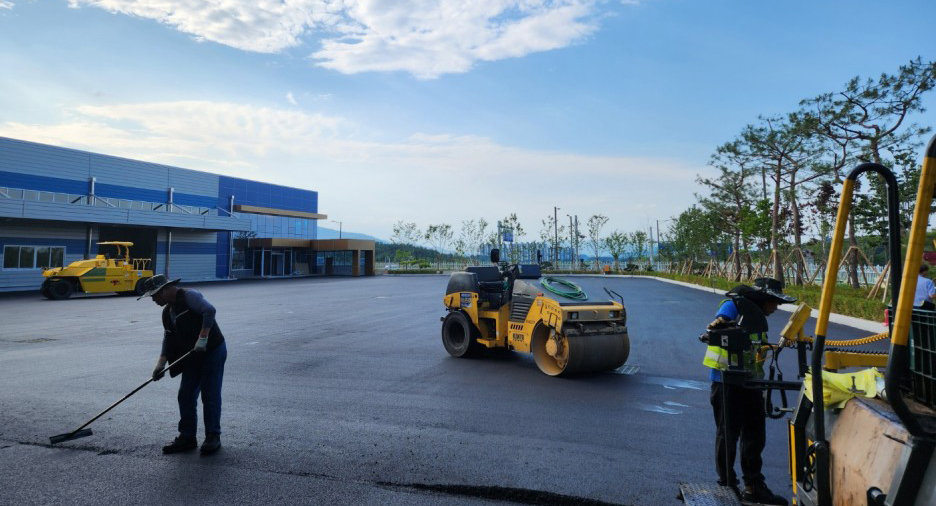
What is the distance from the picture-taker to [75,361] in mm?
8875

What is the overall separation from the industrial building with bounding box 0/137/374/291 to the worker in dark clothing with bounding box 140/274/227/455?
27.4 m

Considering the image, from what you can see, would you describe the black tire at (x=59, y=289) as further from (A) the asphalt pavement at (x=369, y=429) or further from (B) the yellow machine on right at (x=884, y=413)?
(B) the yellow machine on right at (x=884, y=413)

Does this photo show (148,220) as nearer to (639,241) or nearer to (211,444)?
(211,444)

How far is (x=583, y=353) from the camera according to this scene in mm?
7316

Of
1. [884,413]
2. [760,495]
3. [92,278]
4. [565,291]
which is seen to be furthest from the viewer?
[92,278]

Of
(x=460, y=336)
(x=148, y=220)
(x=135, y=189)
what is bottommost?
(x=460, y=336)

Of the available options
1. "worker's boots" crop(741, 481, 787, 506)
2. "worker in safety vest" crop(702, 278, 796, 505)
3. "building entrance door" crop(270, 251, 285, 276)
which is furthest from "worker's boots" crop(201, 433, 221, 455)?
"building entrance door" crop(270, 251, 285, 276)

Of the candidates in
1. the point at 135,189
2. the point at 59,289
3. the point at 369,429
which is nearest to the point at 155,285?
the point at 369,429

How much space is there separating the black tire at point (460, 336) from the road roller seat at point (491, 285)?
1.64 feet

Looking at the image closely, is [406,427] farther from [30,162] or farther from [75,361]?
[30,162]

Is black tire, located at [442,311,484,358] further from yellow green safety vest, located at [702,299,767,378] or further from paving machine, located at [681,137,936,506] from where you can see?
paving machine, located at [681,137,936,506]

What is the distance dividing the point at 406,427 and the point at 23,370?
6.60m

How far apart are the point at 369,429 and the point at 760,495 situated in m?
3.43

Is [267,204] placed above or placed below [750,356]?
above
